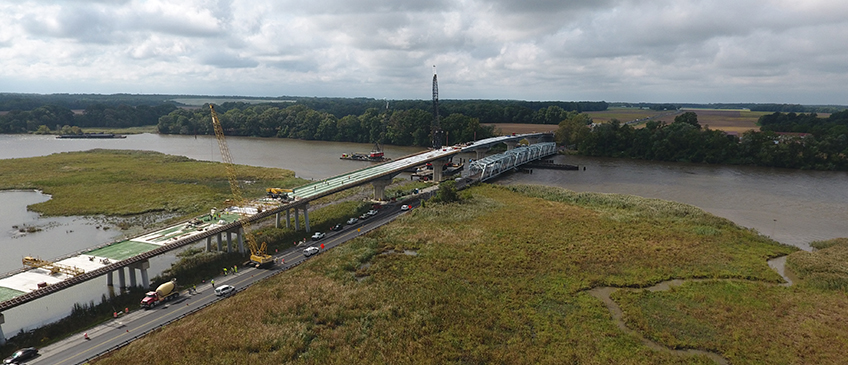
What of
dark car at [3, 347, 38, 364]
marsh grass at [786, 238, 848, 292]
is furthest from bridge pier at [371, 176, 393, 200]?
marsh grass at [786, 238, 848, 292]

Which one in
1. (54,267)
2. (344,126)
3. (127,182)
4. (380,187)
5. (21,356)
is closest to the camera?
(21,356)

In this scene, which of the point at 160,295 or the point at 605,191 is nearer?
the point at 160,295

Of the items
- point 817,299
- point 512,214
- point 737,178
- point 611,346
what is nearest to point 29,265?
point 611,346

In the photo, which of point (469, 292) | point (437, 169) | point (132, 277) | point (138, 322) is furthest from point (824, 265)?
point (132, 277)

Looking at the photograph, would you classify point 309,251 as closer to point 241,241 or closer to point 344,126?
point 241,241

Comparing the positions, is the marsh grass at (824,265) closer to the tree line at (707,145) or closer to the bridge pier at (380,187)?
the bridge pier at (380,187)

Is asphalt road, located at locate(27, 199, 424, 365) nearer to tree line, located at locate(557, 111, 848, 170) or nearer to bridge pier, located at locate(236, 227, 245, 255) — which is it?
bridge pier, located at locate(236, 227, 245, 255)
